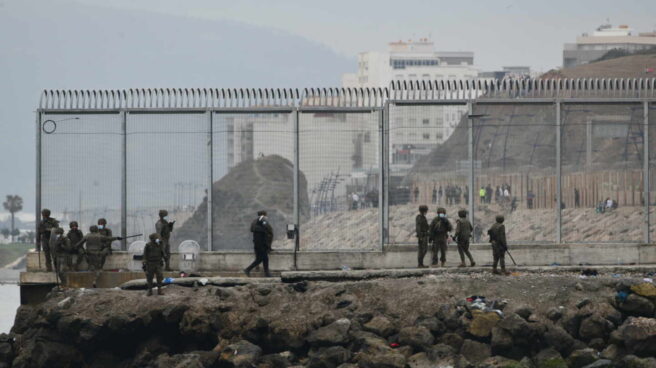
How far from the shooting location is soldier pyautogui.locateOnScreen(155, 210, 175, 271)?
34.9m

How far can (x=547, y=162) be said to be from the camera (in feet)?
117

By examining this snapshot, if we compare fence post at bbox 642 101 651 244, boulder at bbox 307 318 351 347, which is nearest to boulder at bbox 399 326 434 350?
boulder at bbox 307 318 351 347

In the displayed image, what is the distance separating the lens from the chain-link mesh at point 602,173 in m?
35.9

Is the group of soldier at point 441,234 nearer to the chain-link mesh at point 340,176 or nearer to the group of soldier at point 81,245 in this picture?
the chain-link mesh at point 340,176

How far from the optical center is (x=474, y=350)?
29.4 m

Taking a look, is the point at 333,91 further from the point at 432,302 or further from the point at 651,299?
the point at 651,299

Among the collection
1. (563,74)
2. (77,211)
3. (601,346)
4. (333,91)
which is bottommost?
(601,346)

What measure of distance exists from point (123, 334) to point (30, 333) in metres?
2.26

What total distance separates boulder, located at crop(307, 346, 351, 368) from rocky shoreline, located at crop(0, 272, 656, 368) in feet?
0.08

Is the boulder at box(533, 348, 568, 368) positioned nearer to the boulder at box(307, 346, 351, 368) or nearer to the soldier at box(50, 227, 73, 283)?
the boulder at box(307, 346, 351, 368)

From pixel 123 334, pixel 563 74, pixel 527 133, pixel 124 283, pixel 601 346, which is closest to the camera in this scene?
pixel 601 346

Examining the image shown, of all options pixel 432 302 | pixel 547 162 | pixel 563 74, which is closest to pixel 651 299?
pixel 432 302

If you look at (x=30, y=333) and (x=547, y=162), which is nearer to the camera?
(x=30, y=333)

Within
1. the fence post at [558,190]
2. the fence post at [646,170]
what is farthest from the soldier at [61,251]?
the fence post at [646,170]
